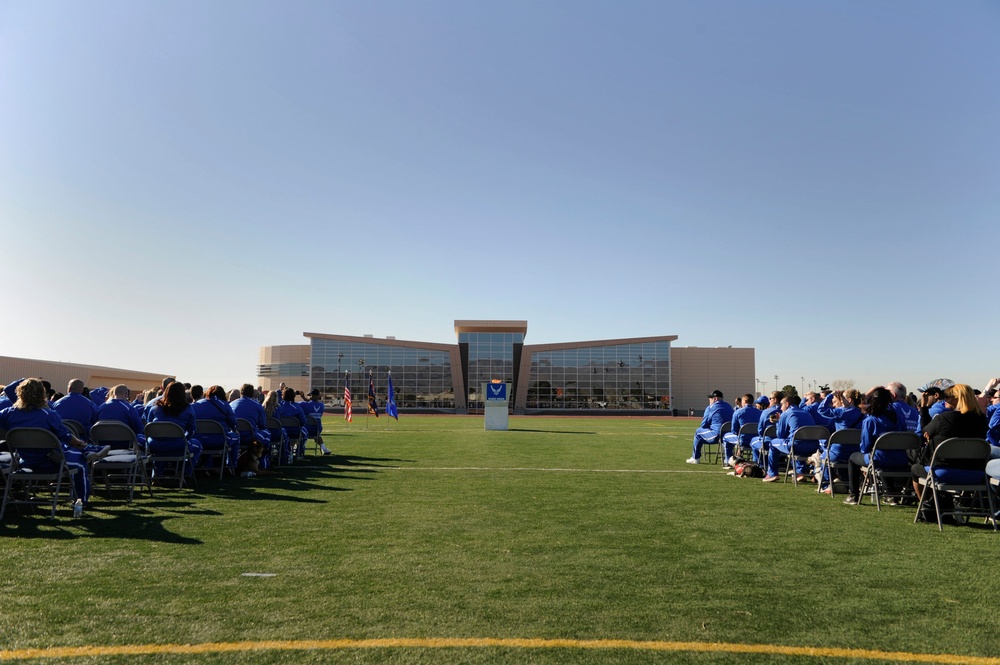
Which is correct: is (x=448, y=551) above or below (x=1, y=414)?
below

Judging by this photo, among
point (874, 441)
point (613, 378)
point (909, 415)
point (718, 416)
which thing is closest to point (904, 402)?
point (909, 415)

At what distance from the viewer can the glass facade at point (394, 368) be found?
2926 inches

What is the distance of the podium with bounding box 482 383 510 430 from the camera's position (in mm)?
30062

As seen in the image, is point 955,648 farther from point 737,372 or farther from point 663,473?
point 737,372

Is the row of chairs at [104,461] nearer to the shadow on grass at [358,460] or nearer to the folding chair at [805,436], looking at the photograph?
the shadow on grass at [358,460]

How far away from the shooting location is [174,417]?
9734 mm

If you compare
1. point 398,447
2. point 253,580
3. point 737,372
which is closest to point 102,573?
point 253,580

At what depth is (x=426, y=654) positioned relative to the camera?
3309 millimetres

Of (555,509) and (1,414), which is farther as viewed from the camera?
(555,509)

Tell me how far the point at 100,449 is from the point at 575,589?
6.72 m

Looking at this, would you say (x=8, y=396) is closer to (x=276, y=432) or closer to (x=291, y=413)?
(x=276, y=432)

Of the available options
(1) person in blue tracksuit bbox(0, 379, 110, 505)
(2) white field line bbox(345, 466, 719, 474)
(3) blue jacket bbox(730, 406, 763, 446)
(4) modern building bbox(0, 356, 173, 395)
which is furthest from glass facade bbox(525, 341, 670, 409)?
(1) person in blue tracksuit bbox(0, 379, 110, 505)

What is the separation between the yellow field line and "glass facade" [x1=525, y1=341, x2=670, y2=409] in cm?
7135

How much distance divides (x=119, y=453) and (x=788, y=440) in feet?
32.8
